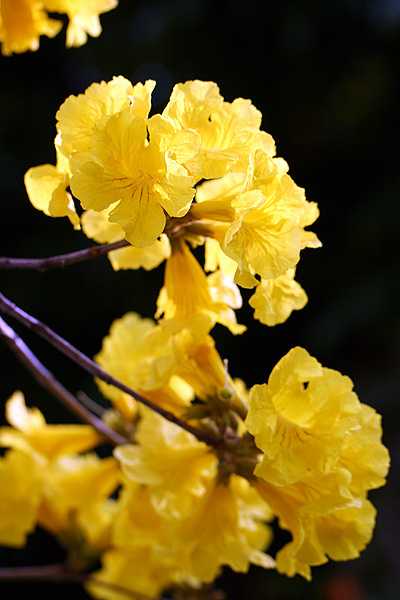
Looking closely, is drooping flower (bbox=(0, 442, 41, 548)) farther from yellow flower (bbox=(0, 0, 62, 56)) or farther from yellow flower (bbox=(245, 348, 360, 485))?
yellow flower (bbox=(0, 0, 62, 56))

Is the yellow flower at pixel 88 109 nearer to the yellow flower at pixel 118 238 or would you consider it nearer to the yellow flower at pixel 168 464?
the yellow flower at pixel 118 238

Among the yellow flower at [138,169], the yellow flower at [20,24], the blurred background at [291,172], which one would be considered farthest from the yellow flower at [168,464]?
the blurred background at [291,172]

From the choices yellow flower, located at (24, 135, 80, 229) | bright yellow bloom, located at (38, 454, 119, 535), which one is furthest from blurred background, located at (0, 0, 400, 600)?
yellow flower, located at (24, 135, 80, 229)

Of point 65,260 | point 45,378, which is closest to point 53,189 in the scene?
point 65,260

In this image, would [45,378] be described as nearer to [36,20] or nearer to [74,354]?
[74,354]

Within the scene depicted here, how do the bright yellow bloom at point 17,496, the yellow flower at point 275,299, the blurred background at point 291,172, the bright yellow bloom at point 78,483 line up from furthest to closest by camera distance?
the blurred background at point 291,172 < the bright yellow bloom at point 78,483 < the bright yellow bloom at point 17,496 < the yellow flower at point 275,299

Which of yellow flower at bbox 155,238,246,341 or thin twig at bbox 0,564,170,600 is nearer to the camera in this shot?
yellow flower at bbox 155,238,246,341

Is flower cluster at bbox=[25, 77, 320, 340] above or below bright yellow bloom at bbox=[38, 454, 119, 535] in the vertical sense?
above
